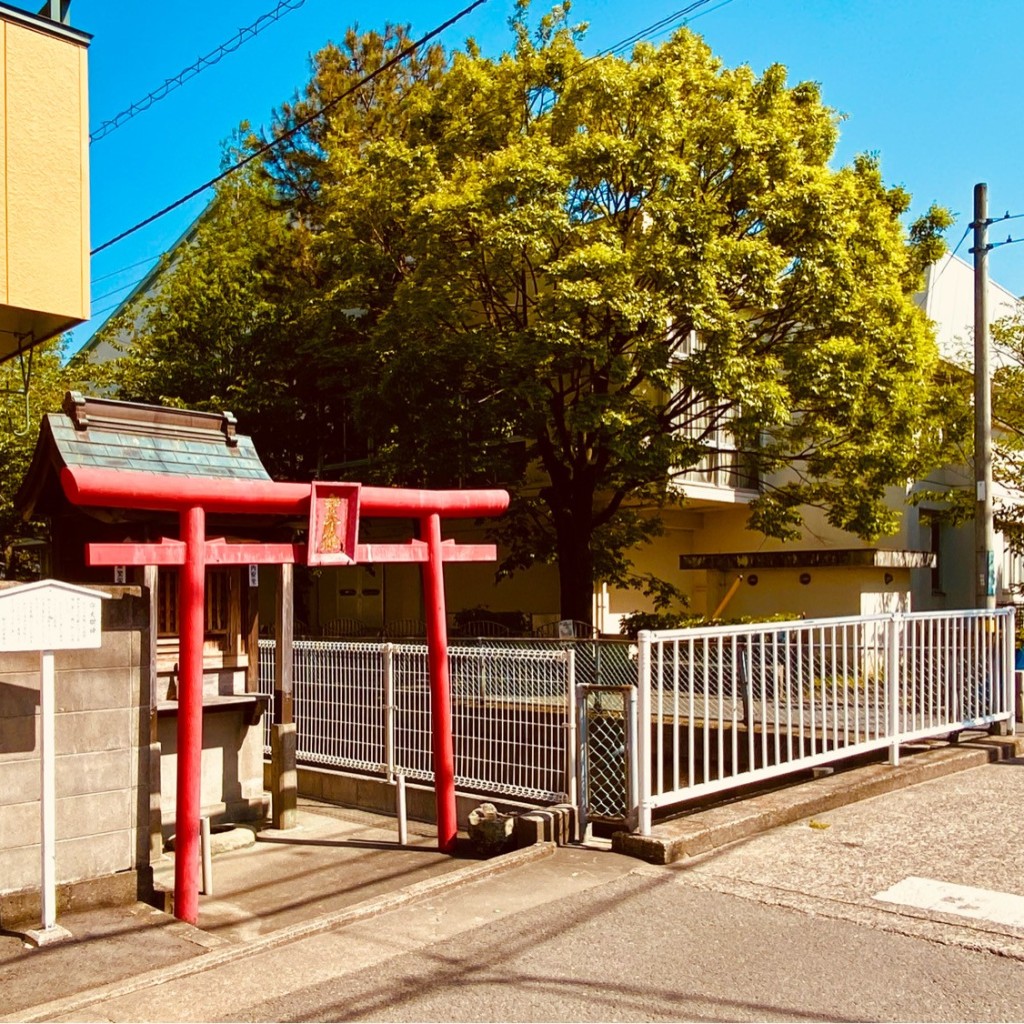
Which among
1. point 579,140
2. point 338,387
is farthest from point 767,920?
point 338,387

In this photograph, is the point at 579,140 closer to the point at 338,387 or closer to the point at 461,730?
the point at 338,387

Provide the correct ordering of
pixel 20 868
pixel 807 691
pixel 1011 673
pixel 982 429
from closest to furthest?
pixel 20 868 → pixel 807 691 → pixel 1011 673 → pixel 982 429

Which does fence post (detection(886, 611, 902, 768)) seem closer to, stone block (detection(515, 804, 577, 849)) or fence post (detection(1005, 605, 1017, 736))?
fence post (detection(1005, 605, 1017, 736))

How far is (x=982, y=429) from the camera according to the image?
12.3m

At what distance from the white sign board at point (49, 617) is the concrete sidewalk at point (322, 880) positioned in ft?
5.08

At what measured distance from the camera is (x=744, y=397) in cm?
1309

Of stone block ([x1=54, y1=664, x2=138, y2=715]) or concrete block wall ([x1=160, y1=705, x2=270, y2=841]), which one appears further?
concrete block wall ([x1=160, y1=705, x2=270, y2=841])

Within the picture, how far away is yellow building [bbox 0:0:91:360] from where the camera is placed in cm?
682

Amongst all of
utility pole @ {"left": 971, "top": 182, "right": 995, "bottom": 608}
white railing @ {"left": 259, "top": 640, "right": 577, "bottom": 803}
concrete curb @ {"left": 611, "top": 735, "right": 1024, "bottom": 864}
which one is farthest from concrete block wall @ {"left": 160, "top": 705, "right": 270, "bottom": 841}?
utility pole @ {"left": 971, "top": 182, "right": 995, "bottom": 608}

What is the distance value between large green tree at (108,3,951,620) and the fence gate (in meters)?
6.15

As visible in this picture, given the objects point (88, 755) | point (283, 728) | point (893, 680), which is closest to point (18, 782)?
point (88, 755)

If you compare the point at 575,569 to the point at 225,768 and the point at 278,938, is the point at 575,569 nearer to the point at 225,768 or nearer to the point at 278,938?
the point at 225,768

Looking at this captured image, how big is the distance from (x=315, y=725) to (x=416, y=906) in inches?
195

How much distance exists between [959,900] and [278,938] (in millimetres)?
Result: 3704
